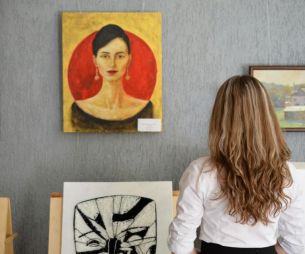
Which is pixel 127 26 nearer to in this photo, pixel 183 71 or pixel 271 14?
pixel 183 71

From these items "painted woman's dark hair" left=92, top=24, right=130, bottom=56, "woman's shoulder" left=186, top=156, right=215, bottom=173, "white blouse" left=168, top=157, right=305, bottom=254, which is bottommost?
"white blouse" left=168, top=157, right=305, bottom=254

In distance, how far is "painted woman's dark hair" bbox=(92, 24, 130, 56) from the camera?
2.36m

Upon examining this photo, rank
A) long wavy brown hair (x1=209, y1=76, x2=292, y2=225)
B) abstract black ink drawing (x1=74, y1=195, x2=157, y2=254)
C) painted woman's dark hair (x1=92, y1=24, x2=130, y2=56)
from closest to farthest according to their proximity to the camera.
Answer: long wavy brown hair (x1=209, y1=76, x2=292, y2=225)
abstract black ink drawing (x1=74, y1=195, x2=157, y2=254)
painted woman's dark hair (x1=92, y1=24, x2=130, y2=56)

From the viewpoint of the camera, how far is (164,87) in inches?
94.5

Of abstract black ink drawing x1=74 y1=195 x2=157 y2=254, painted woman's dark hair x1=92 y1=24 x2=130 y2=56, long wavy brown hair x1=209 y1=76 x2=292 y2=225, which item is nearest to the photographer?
long wavy brown hair x1=209 y1=76 x2=292 y2=225

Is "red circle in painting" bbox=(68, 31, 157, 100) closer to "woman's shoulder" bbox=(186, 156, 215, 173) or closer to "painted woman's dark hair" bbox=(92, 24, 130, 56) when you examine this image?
"painted woman's dark hair" bbox=(92, 24, 130, 56)

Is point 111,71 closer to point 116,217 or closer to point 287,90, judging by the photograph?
point 116,217

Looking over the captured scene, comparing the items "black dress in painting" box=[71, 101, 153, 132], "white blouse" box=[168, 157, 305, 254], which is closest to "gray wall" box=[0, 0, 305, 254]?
"black dress in painting" box=[71, 101, 153, 132]

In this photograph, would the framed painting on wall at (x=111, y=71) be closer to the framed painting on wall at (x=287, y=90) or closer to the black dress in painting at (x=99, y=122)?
the black dress in painting at (x=99, y=122)

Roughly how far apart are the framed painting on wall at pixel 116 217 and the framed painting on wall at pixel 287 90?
856mm

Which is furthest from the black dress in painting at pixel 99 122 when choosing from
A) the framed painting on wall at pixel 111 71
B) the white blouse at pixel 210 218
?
the white blouse at pixel 210 218

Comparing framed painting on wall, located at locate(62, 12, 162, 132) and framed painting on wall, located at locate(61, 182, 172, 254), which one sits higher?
framed painting on wall, located at locate(62, 12, 162, 132)

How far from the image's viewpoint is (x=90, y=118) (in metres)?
2.37

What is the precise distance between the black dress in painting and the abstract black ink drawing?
44 cm
